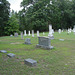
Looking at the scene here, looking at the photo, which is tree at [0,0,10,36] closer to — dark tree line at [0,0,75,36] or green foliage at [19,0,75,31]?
dark tree line at [0,0,75,36]

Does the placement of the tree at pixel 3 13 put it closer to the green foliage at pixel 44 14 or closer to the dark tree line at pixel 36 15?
the dark tree line at pixel 36 15

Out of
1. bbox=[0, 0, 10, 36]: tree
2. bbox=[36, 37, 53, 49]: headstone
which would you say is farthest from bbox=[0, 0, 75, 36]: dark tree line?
bbox=[36, 37, 53, 49]: headstone

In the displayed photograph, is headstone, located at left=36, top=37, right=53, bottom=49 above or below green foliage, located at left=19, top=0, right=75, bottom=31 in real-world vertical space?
below

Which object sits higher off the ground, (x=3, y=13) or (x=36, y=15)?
(x=3, y=13)

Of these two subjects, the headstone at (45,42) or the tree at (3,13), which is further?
the tree at (3,13)

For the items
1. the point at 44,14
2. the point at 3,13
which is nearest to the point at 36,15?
the point at 44,14

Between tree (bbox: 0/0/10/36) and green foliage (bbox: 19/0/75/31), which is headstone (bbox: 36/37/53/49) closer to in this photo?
green foliage (bbox: 19/0/75/31)

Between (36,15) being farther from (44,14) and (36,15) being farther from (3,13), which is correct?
(3,13)

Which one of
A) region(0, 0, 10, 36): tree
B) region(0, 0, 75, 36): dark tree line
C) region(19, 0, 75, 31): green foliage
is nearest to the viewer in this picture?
region(0, 0, 10, 36): tree

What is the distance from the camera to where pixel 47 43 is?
29.0 ft

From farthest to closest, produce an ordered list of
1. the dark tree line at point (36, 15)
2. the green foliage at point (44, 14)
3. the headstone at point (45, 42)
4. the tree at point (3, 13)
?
the green foliage at point (44, 14) < the dark tree line at point (36, 15) < the tree at point (3, 13) < the headstone at point (45, 42)

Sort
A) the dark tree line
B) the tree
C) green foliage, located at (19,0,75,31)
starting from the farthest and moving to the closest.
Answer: green foliage, located at (19,0,75,31), the dark tree line, the tree

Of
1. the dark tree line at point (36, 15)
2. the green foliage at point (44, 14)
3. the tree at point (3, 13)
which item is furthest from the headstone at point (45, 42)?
the tree at point (3, 13)

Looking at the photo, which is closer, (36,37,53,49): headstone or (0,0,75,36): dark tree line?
(36,37,53,49): headstone
